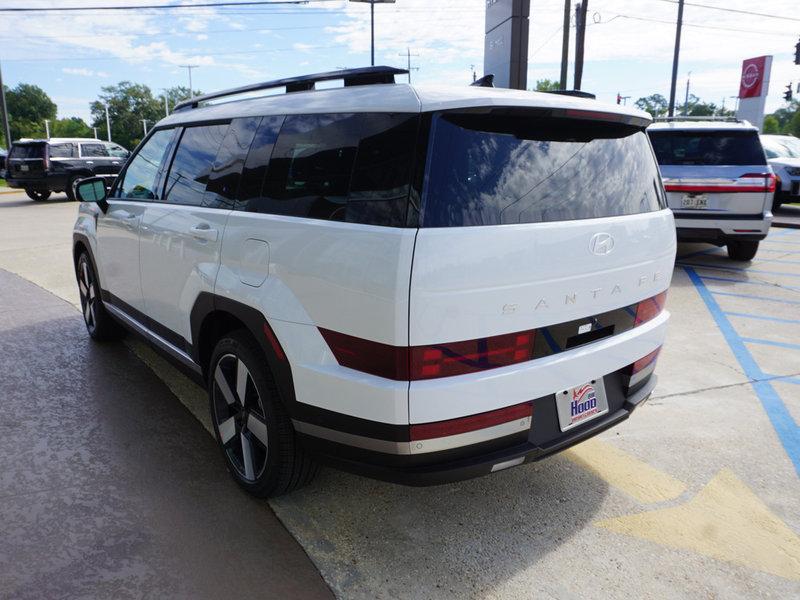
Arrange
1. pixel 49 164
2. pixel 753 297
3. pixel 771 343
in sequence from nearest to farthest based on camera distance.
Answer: pixel 771 343 → pixel 753 297 → pixel 49 164

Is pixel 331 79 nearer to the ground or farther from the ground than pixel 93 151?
farther from the ground

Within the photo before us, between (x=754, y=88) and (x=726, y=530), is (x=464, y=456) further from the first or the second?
(x=754, y=88)

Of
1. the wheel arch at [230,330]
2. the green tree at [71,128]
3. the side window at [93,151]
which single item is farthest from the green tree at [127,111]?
the wheel arch at [230,330]

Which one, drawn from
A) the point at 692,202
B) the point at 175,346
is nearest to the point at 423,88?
the point at 175,346

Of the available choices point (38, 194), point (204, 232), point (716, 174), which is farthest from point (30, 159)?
point (204, 232)

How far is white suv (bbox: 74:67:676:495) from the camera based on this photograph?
2.13 metres

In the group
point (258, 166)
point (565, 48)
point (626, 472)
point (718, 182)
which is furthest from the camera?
point (565, 48)

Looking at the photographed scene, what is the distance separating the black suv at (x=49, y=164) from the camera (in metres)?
18.3

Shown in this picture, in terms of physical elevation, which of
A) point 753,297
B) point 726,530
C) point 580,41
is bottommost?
point 726,530

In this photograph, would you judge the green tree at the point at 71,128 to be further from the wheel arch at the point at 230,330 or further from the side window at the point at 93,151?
the wheel arch at the point at 230,330

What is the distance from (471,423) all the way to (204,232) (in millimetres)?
1651

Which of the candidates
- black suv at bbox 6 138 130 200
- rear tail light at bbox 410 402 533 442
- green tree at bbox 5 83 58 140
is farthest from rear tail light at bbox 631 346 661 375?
green tree at bbox 5 83 58 140

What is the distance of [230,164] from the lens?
3.06 meters

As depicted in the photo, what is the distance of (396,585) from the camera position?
7.84ft
